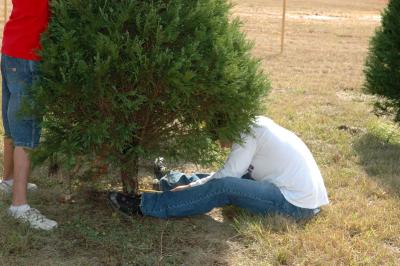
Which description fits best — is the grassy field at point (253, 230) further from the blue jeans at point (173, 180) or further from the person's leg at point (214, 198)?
the blue jeans at point (173, 180)

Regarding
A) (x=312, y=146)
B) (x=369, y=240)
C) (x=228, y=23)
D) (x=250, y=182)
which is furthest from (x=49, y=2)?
(x=312, y=146)

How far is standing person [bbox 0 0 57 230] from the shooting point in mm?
3357

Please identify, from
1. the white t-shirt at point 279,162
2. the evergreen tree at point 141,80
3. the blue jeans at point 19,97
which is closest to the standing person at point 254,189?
the white t-shirt at point 279,162

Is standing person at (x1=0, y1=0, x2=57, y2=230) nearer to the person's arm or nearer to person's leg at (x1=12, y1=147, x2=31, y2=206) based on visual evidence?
person's leg at (x1=12, y1=147, x2=31, y2=206)

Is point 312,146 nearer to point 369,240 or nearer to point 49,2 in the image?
point 369,240

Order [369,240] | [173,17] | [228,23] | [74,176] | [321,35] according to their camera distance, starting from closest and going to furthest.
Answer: [173,17] → [228,23] → [369,240] → [74,176] → [321,35]

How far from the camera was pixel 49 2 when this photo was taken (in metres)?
3.30

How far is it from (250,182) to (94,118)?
116 cm

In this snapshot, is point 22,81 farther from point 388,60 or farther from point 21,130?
point 388,60

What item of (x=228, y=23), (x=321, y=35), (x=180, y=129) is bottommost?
(x=321, y=35)

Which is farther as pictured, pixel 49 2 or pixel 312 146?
pixel 312 146

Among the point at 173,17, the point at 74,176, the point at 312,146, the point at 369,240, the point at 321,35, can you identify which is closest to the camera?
the point at 173,17

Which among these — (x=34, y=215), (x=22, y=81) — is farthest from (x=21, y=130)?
(x=34, y=215)

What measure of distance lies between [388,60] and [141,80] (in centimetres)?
431
